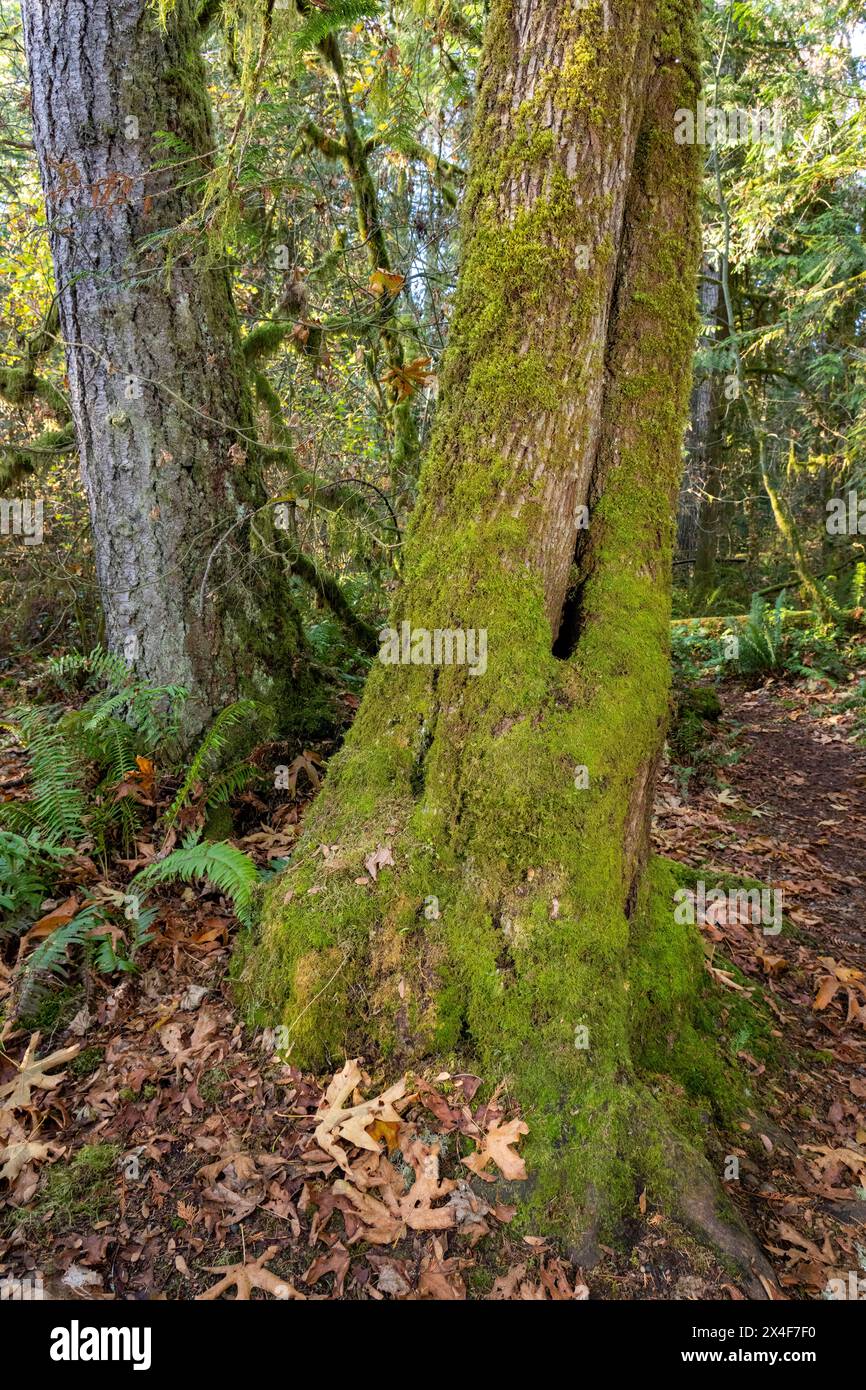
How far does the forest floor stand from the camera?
2219 millimetres

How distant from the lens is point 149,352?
4.23 meters

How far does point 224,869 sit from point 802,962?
310 centimetres

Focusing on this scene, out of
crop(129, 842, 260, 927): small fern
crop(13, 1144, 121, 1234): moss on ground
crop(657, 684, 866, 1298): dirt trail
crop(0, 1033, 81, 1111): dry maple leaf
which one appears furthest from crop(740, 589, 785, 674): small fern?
crop(13, 1144, 121, 1234): moss on ground

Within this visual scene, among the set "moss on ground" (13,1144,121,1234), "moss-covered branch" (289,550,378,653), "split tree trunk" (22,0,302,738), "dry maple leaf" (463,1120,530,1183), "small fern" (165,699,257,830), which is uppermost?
"split tree trunk" (22,0,302,738)

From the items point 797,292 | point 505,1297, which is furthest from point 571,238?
point 797,292

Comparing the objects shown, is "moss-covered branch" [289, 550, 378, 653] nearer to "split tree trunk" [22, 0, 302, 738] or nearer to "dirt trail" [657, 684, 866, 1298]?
"split tree trunk" [22, 0, 302, 738]

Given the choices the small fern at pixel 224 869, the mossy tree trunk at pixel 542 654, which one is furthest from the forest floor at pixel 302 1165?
the small fern at pixel 224 869

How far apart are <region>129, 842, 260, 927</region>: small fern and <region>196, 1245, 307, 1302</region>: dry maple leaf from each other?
4.04ft

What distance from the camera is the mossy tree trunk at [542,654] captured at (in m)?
2.69

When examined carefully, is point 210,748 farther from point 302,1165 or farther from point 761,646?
point 761,646

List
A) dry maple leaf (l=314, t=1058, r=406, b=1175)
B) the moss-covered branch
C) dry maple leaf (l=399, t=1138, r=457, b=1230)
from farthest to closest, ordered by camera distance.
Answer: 1. the moss-covered branch
2. dry maple leaf (l=314, t=1058, r=406, b=1175)
3. dry maple leaf (l=399, t=1138, r=457, b=1230)

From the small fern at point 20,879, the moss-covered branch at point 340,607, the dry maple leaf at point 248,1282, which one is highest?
the moss-covered branch at point 340,607

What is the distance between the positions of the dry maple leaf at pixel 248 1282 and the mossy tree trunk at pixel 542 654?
0.67 metres

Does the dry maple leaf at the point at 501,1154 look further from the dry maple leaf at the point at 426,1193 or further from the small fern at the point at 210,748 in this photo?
the small fern at the point at 210,748
